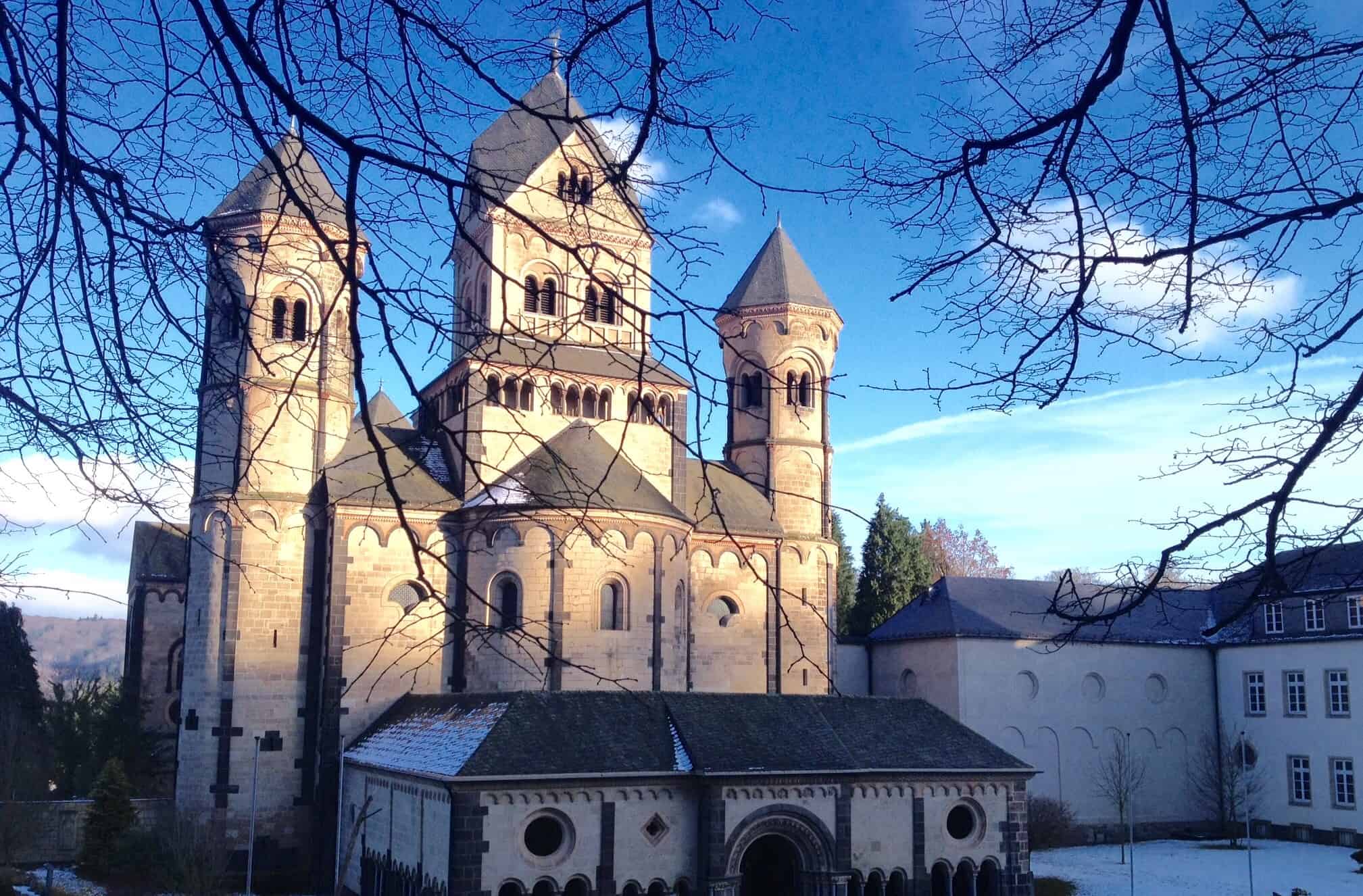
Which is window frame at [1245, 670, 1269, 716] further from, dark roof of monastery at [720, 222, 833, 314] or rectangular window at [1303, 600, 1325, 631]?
dark roof of monastery at [720, 222, 833, 314]

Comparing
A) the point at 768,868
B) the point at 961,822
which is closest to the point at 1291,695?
the point at 961,822

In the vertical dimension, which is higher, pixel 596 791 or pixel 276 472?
pixel 276 472

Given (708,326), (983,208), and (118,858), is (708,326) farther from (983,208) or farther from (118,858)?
(118,858)

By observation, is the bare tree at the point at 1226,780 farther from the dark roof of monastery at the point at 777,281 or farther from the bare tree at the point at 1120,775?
the dark roof of monastery at the point at 777,281

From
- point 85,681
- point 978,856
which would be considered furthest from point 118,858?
point 978,856

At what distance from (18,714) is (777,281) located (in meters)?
26.6

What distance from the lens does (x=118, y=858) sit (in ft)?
92.4

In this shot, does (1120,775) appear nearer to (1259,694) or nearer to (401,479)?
(1259,694)

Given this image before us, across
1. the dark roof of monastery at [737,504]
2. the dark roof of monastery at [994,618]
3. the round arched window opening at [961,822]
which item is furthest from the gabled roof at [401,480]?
the dark roof of monastery at [994,618]

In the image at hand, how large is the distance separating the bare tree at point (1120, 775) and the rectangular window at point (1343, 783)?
5702 millimetres

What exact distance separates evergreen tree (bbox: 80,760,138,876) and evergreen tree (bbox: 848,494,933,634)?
1205 inches

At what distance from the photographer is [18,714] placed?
117 ft

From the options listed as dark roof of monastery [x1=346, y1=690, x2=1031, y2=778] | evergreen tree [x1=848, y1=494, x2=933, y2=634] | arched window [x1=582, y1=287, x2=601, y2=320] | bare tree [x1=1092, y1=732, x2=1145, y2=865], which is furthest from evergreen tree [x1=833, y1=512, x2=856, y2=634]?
arched window [x1=582, y1=287, x2=601, y2=320]

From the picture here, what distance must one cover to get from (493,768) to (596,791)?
Answer: 2116 mm
